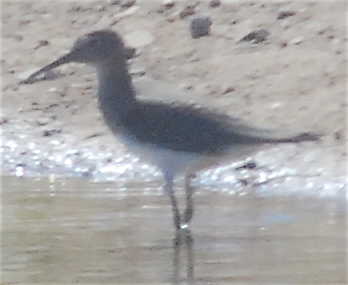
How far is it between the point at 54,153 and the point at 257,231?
0.54 metres

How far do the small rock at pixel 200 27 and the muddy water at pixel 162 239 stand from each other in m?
0.42

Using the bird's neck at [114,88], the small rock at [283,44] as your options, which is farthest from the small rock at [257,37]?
the bird's neck at [114,88]

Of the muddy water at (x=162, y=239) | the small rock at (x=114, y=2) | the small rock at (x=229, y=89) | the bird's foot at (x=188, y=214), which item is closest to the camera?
the muddy water at (x=162, y=239)

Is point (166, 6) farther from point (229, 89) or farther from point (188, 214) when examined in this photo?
point (188, 214)

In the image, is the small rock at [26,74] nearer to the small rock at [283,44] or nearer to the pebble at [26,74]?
the pebble at [26,74]

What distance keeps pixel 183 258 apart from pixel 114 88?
34cm

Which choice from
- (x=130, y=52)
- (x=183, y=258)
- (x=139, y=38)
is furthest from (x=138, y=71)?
(x=183, y=258)

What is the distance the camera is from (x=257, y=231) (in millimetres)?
872

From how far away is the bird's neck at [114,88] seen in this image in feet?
3.37

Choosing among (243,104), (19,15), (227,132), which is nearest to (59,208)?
(227,132)

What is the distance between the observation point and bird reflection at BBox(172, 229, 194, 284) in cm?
74

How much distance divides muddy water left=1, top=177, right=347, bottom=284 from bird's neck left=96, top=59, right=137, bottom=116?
12 centimetres

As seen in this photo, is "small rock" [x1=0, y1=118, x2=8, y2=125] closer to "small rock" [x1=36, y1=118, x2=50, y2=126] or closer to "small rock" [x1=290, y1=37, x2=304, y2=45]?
"small rock" [x1=36, y1=118, x2=50, y2=126]

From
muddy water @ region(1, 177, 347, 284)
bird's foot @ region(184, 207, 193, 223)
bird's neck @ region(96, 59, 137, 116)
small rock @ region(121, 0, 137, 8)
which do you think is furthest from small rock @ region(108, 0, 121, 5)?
bird's foot @ region(184, 207, 193, 223)
